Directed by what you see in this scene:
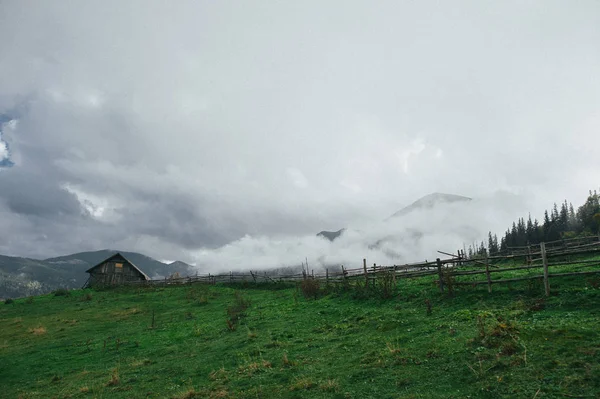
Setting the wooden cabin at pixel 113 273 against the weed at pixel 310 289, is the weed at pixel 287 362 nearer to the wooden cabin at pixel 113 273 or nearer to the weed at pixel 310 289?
the weed at pixel 310 289

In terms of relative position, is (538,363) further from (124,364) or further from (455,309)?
(124,364)

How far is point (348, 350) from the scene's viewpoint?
587 inches

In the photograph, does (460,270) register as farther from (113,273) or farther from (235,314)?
(113,273)

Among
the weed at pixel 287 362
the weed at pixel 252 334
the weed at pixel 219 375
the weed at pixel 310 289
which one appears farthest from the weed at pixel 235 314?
the weed at pixel 287 362

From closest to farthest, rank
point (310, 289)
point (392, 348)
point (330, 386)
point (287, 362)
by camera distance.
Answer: point (330, 386) < point (392, 348) < point (287, 362) < point (310, 289)

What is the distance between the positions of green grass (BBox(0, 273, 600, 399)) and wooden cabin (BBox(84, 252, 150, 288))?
125 feet

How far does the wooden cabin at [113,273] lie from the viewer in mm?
66188

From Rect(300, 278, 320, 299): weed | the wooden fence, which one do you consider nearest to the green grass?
the wooden fence

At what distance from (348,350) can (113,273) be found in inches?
2633

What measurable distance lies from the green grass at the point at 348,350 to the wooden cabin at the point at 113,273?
3798 centimetres

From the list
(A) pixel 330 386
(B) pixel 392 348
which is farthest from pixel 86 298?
(B) pixel 392 348

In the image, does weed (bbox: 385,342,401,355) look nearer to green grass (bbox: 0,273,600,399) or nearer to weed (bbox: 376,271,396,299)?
green grass (bbox: 0,273,600,399)

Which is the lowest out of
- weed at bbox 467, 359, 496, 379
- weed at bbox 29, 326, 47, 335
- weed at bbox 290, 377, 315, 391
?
weed at bbox 29, 326, 47, 335

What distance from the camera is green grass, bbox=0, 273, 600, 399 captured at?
9.84 meters
